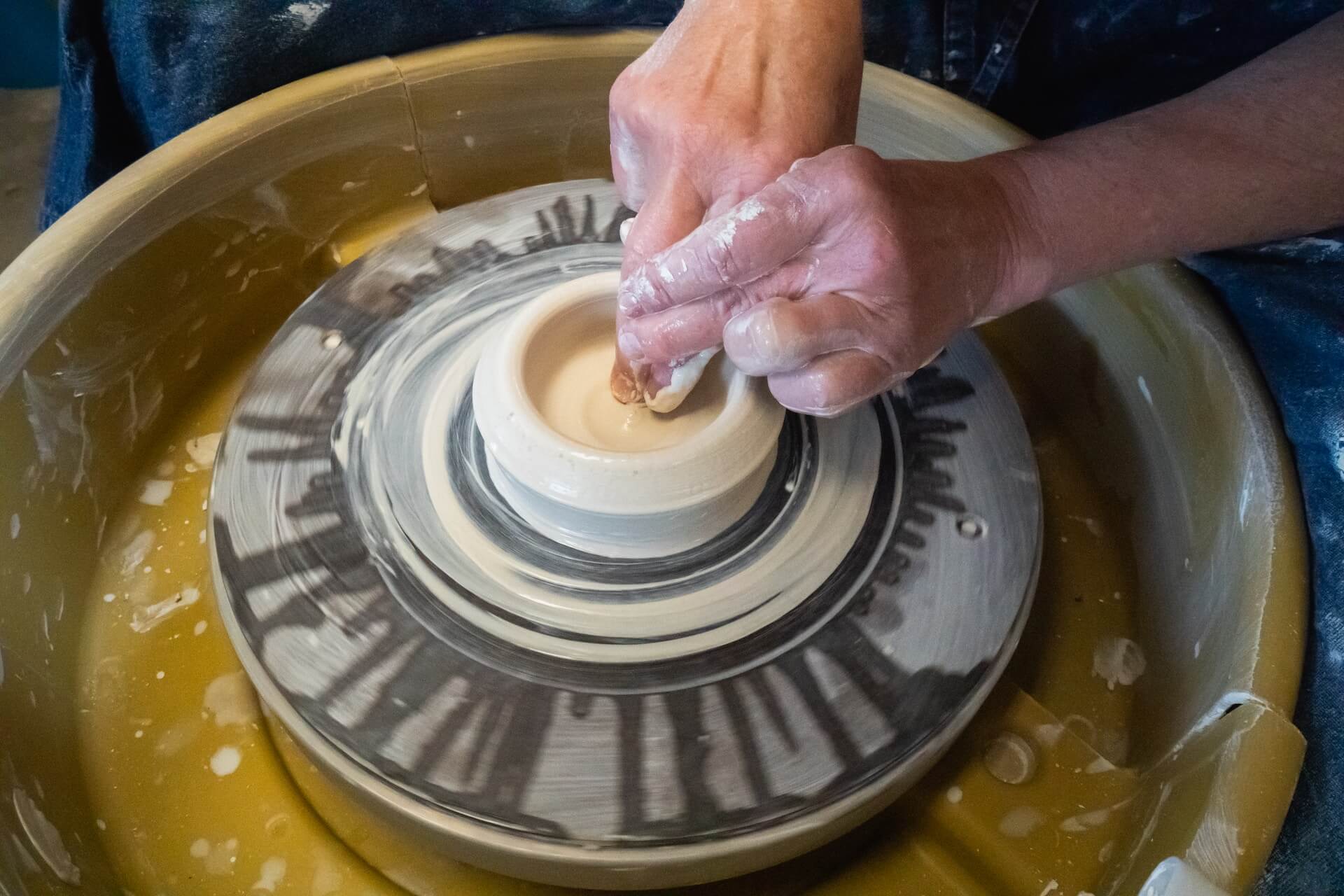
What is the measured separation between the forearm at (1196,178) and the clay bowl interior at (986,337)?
0.54ft

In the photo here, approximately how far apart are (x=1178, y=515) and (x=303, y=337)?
102 cm

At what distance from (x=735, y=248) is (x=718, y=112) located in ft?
0.76

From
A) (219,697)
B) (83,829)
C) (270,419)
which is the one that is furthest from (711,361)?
(83,829)

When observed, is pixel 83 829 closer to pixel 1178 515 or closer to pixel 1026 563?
pixel 1026 563

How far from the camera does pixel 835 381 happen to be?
2.66ft

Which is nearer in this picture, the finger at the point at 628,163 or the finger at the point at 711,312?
the finger at the point at 711,312

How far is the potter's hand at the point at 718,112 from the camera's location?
90 centimetres

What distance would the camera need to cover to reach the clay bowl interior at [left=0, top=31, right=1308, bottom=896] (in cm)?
87

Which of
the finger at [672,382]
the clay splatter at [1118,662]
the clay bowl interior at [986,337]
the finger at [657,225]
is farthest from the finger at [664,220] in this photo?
the clay splatter at [1118,662]

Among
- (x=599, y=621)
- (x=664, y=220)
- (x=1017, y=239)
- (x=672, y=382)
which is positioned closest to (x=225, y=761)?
(x=599, y=621)

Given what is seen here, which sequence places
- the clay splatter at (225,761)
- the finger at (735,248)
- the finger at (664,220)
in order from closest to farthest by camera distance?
1. the finger at (735,248)
2. the finger at (664,220)
3. the clay splatter at (225,761)

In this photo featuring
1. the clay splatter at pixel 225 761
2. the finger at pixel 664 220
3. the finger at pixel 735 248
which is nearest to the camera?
the finger at pixel 735 248

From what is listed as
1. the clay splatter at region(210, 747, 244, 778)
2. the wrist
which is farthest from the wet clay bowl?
the clay splatter at region(210, 747, 244, 778)

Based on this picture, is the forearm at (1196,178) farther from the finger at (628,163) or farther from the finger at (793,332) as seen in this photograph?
the finger at (628,163)
